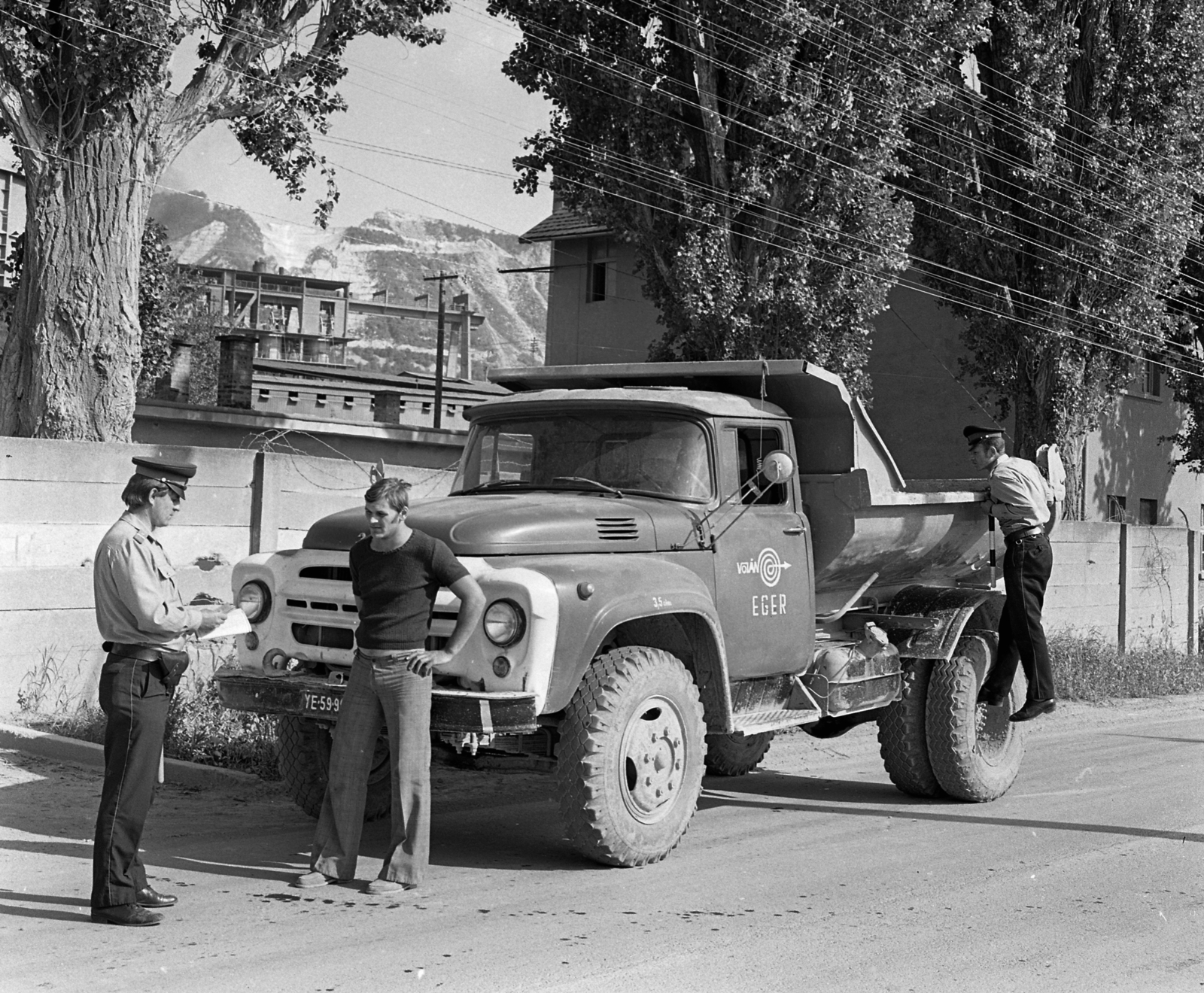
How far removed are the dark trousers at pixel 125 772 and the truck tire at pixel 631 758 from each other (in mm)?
1935

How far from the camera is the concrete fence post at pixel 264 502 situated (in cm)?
1213

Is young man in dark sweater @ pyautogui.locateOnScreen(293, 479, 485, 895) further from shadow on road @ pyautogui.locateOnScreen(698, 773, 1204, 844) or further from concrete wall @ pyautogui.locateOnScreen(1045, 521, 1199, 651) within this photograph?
concrete wall @ pyautogui.locateOnScreen(1045, 521, 1199, 651)

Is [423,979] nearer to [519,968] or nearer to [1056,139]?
[519,968]

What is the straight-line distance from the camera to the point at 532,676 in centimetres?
679

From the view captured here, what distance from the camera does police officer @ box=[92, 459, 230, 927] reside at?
19.8 feet

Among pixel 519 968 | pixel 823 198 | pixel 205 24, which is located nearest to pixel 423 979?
pixel 519 968

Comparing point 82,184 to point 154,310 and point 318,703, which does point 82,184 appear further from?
point 154,310

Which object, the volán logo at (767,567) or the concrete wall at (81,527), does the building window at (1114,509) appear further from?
the volán logo at (767,567)

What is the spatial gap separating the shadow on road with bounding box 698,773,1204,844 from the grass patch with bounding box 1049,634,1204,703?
636 centimetres

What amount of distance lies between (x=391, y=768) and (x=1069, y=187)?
21.4 metres

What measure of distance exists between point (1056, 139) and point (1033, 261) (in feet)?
7.74

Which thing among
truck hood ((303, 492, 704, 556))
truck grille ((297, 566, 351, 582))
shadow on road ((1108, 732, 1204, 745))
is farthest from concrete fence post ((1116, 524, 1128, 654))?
truck grille ((297, 566, 351, 582))

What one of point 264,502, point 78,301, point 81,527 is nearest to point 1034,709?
point 264,502

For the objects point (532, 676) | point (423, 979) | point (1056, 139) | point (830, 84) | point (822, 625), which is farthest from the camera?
point (1056, 139)
